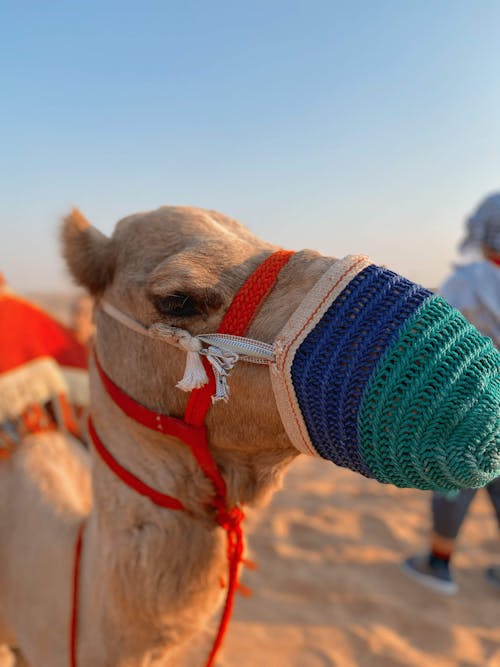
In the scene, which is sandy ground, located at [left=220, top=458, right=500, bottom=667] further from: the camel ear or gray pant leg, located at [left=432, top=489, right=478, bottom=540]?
the camel ear

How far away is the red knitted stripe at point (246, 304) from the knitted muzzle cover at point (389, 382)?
0.12 m

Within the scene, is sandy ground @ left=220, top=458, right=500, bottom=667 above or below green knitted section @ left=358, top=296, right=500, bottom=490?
below

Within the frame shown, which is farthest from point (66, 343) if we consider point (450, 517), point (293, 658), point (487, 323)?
point (450, 517)

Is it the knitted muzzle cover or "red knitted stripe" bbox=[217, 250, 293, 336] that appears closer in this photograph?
the knitted muzzle cover

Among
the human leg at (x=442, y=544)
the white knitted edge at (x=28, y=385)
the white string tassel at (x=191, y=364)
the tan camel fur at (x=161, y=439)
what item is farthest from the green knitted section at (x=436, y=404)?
the human leg at (x=442, y=544)

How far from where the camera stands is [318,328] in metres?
1.00

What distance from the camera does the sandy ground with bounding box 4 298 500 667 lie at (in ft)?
8.95

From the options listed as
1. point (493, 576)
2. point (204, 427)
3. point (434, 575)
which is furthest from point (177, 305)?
point (493, 576)

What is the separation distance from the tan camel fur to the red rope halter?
2cm

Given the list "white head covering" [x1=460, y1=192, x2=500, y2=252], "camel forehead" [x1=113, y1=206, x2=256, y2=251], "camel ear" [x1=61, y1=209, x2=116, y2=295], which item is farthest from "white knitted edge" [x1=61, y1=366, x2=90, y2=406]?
"white head covering" [x1=460, y1=192, x2=500, y2=252]

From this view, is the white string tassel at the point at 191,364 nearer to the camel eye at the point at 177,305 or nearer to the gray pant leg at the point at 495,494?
the camel eye at the point at 177,305

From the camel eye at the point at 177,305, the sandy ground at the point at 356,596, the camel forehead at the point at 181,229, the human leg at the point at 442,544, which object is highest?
the camel forehead at the point at 181,229

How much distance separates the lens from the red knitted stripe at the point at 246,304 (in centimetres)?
113

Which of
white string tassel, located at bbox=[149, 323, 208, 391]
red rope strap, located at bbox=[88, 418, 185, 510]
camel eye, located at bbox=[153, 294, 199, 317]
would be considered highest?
camel eye, located at bbox=[153, 294, 199, 317]
